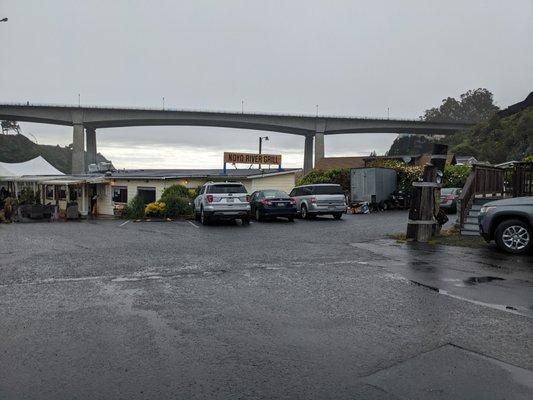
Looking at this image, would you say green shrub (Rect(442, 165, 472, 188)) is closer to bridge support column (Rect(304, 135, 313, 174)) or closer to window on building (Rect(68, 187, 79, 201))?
window on building (Rect(68, 187, 79, 201))

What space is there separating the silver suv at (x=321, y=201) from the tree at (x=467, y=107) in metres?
102

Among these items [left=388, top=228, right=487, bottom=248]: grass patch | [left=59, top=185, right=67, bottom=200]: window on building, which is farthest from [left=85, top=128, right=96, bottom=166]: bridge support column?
[left=388, top=228, right=487, bottom=248]: grass patch

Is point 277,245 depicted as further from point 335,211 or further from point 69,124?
point 69,124

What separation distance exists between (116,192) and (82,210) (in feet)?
9.42

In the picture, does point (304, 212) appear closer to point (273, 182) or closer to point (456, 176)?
point (273, 182)

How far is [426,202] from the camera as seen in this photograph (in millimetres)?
13656

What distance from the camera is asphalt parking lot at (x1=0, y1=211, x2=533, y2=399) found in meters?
3.84

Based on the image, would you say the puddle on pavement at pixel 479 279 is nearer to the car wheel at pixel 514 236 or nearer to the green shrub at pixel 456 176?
the car wheel at pixel 514 236

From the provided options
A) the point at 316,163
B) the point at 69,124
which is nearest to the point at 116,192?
the point at 69,124

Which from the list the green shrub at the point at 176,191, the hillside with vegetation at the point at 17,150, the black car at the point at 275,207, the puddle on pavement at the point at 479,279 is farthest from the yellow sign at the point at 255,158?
the hillside with vegetation at the point at 17,150

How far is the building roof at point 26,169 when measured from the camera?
4095 centimetres

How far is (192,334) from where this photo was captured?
5.11 m

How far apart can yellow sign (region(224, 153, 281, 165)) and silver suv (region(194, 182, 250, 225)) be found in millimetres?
17389

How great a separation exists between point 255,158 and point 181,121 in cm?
3325
